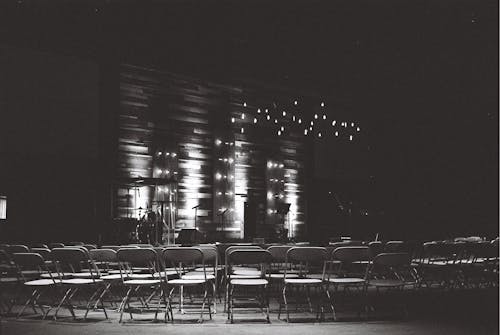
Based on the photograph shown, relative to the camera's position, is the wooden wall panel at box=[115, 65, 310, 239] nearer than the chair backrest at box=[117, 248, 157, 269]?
No

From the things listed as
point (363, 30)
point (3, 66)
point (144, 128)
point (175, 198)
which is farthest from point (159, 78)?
point (363, 30)

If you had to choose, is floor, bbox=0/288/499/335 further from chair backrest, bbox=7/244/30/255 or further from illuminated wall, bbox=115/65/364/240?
illuminated wall, bbox=115/65/364/240

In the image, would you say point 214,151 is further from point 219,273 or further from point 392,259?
point 392,259

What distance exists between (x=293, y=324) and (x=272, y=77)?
46.1 feet

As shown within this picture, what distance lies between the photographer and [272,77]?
19.4 metres

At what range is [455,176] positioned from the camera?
2091 cm

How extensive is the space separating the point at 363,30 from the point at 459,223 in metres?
9.30

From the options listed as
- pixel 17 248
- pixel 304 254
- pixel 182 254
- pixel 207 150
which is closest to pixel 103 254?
pixel 182 254

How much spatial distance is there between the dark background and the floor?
276 inches

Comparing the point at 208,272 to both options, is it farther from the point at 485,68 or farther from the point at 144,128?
the point at 485,68

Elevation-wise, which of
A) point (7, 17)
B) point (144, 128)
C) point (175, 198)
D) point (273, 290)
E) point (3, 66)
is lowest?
point (273, 290)

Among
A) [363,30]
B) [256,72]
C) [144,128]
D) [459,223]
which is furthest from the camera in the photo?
[459,223]

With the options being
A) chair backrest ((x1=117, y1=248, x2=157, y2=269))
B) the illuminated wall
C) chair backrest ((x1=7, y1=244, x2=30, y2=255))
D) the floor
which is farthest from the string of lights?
chair backrest ((x1=117, y1=248, x2=157, y2=269))

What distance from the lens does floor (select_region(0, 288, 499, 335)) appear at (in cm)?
564
